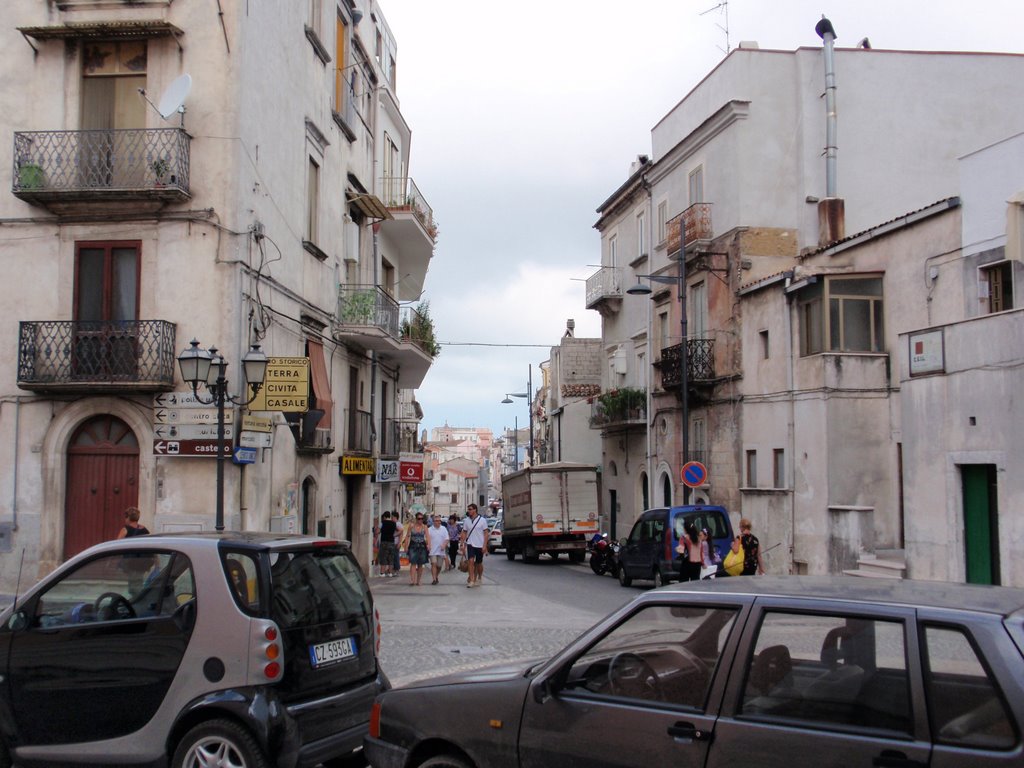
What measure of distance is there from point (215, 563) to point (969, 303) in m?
17.0

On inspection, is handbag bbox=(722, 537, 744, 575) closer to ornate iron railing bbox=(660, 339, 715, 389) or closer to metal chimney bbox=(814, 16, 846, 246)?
ornate iron railing bbox=(660, 339, 715, 389)

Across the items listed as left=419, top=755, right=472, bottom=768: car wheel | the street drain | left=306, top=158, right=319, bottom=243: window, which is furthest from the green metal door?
left=306, top=158, right=319, bottom=243: window

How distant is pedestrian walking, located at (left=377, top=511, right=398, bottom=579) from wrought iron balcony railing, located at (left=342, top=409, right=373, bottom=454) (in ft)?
6.57

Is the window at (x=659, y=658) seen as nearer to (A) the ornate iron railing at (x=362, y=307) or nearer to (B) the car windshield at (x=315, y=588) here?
(B) the car windshield at (x=315, y=588)

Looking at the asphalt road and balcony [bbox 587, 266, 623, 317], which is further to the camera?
balcony [bbox 587, 266, 623, 317]

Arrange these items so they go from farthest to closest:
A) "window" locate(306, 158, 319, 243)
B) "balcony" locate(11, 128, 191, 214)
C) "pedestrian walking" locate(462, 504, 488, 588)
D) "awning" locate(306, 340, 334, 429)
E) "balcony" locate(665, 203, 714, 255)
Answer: "balcony" locate(665, 203, 714, 255) < "pedestrian walking" locate(462, 504, 488, 588) < "window" locate(306, 158, 319, 243) < "awning" locate(306, 340, 334, 429) < "balcony" locate(11, 128, 191, 214)

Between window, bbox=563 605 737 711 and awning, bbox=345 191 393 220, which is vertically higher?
awning, bbox=345 191 393 220

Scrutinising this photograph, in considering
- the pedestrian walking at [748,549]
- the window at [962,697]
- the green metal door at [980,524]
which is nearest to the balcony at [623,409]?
the pedestrian walking at [748,549]

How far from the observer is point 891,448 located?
23938mm

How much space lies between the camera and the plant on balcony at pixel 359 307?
2434 cm

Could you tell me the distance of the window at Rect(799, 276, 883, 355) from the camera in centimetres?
2362

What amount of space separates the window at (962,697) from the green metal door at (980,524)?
1336cm

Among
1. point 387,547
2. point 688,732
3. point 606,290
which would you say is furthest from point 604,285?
point 688,732

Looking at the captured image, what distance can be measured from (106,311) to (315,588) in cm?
1240
